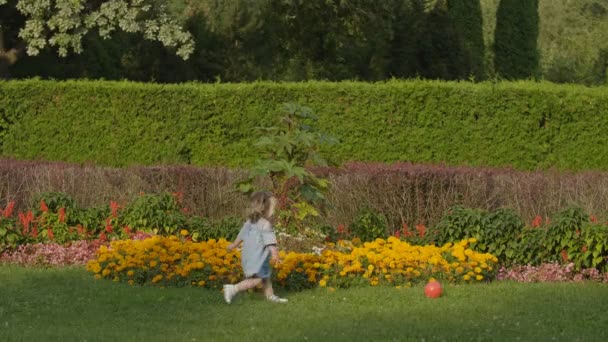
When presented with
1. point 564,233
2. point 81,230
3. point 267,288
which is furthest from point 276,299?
point 81,230

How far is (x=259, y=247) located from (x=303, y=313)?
0.97 metres

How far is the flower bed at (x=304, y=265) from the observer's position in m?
10.1

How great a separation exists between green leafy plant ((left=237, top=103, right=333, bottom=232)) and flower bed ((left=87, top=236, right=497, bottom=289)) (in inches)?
25.2

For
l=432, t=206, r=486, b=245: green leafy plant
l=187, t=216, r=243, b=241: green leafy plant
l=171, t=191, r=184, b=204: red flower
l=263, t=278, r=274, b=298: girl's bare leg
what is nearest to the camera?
l=263, t=278, r=274, b=298: girl's bare leg

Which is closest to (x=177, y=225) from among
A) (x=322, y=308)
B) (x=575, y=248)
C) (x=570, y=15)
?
(x=322, y=308)

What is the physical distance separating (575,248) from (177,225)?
166 inches

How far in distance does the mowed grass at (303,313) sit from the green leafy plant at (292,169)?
1.31 meters

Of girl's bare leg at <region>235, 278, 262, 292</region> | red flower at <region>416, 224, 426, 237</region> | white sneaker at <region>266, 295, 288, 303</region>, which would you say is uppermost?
girl's bare leg at <region>235, 278, 262, 292</region>

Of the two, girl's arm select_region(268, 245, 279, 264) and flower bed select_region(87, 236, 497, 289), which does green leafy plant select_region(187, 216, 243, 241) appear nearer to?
flower bed select_region(87, 236, 497, 289)

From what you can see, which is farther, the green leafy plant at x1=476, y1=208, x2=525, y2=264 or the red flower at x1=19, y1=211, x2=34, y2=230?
the red flower at x1=19, y1=211, x2=34, y2=230

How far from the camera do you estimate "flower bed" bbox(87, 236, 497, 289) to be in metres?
10.1

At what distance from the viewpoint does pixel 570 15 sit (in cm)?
4097

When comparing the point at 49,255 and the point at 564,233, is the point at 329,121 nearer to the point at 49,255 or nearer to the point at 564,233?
the point at 49,255

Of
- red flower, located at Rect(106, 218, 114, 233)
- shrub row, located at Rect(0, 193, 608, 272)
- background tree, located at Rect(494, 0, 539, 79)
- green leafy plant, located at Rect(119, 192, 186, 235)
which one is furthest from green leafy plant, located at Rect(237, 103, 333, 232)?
background tree, located at Rect(494, 0, 539, 79)
